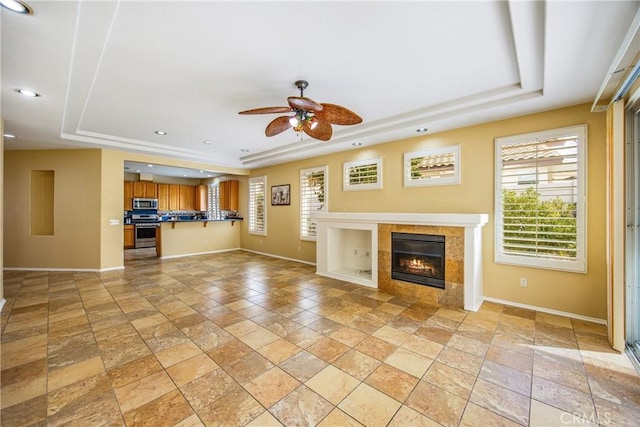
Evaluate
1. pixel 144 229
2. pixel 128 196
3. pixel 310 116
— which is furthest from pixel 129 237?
pixel 310 116

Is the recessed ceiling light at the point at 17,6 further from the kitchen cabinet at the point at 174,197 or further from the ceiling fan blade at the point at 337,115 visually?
the kitchen cabinet at the point at 174,197

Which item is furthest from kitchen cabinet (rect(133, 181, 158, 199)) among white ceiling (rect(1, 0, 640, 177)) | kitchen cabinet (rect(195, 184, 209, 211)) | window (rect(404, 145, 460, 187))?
window (rect(404, 145, 460, 187))

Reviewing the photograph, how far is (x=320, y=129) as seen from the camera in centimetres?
317

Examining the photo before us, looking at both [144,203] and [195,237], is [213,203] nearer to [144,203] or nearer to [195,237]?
[144,203]

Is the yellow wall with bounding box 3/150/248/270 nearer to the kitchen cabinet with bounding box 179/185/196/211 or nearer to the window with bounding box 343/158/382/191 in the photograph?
the kitchen cabinet with bounding box 179/185/196/211

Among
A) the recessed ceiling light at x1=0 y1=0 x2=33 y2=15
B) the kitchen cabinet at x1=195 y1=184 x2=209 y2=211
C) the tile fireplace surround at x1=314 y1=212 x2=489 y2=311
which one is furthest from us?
the kitchen cabinet at x1=195 y1=184 x2=209 y2=211

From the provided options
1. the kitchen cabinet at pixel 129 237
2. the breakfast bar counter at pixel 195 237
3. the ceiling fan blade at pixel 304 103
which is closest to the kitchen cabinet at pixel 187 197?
the kitchen cabinet at pixel 129 237

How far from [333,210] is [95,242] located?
5.13 m

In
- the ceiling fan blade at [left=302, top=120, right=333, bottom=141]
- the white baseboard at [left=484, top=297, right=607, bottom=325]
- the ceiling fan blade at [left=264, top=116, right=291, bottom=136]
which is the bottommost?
the white baseboard at [left=484, top=297, right=607, bottom=325]

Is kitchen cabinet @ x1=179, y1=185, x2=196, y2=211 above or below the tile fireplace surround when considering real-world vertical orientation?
above

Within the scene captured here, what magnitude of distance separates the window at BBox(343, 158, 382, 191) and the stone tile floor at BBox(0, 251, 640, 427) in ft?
7.42

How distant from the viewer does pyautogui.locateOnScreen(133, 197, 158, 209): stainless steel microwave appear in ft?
28.8

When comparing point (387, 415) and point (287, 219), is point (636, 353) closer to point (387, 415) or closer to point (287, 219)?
point (387, 415)

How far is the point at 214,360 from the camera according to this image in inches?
90.5
